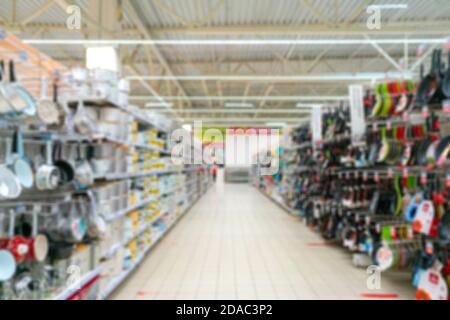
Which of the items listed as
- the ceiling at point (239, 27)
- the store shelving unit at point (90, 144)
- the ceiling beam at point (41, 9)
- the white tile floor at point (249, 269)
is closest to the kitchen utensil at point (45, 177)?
the store shelving unit at point (90, 144)

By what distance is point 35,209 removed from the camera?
2.04 meters

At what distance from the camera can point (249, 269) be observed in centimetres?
405

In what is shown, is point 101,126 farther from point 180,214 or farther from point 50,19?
point 180,214

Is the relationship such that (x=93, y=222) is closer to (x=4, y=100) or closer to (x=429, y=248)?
(x=4, y=100)

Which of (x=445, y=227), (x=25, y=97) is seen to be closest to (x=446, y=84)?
(x=445, y=227)

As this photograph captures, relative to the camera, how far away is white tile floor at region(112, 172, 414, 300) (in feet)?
10.8

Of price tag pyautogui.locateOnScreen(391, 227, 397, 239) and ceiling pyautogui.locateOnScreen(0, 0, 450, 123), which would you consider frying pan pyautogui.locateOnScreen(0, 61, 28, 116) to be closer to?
ceiling pyautogui.locateOnScreen(0, 0, 450, 123)

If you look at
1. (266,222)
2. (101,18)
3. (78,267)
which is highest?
(101,18)

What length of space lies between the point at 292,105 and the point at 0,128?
16.9 m

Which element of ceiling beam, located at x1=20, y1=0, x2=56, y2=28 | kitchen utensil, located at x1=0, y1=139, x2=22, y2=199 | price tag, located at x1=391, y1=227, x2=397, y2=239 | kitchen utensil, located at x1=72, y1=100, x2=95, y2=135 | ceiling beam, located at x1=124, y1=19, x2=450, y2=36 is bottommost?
price tag, located at x1=391, y1=227, x2=397, y2=239

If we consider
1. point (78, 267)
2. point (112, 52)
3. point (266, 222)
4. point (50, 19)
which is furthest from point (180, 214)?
point (78, 267)

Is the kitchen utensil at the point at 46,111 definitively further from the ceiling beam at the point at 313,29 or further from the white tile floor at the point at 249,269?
the ceiling beam at the point at 313,29

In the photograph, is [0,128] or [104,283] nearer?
[0,128]

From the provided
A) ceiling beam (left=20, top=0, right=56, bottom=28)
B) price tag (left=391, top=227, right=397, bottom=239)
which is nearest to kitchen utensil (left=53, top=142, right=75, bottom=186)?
price tag (left=391, top=227, right=397, bottom=239)
